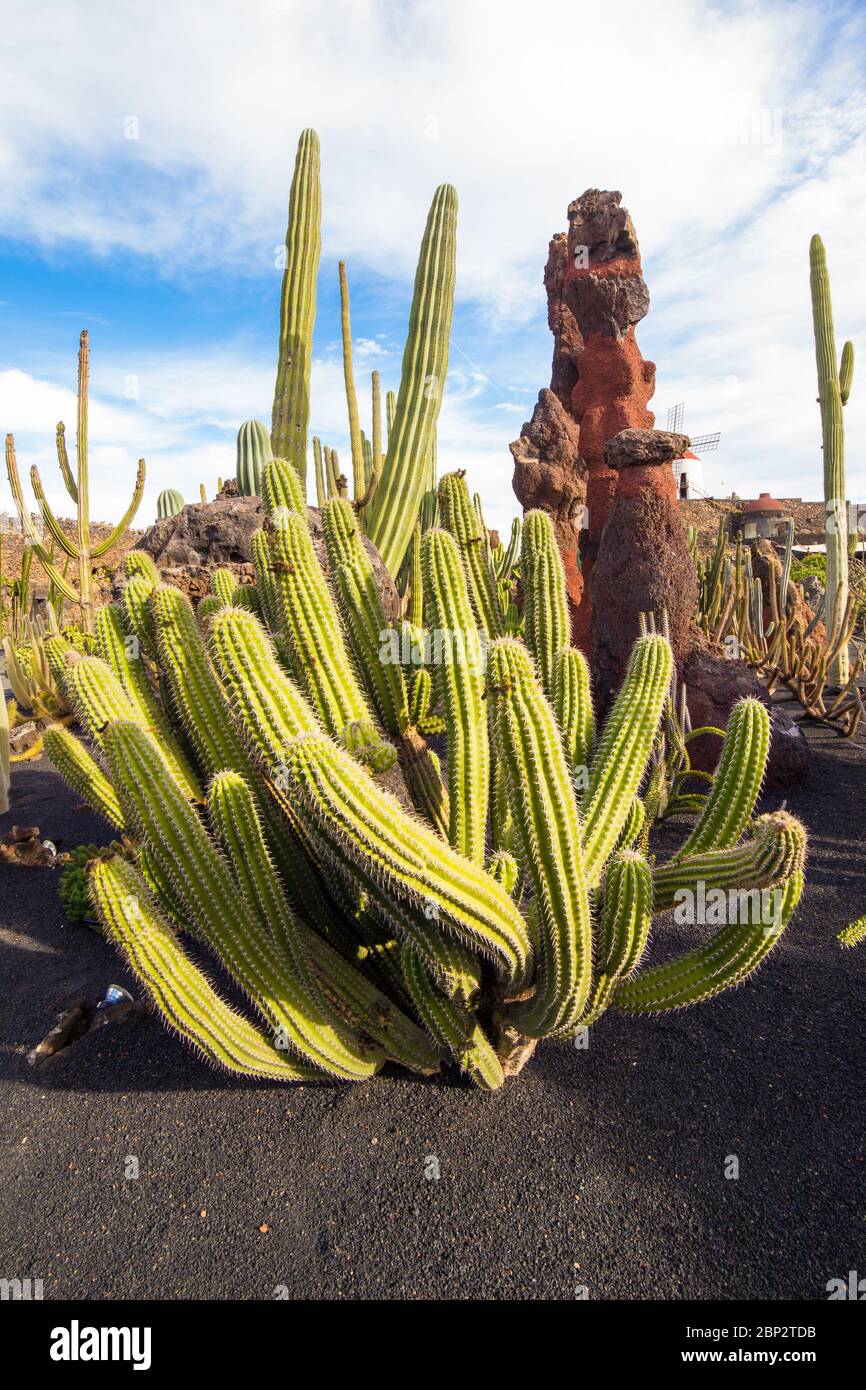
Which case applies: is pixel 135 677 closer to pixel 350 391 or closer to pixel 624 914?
pixel 624 914

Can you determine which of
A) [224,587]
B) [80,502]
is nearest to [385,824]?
[224,587]

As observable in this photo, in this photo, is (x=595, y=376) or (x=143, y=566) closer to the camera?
(x=143, y=566)

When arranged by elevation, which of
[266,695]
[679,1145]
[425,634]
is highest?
[425,634]

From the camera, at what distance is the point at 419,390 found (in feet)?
18.5

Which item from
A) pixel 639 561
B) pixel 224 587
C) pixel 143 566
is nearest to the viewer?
pixel 224 587

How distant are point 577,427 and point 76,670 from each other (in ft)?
35.4

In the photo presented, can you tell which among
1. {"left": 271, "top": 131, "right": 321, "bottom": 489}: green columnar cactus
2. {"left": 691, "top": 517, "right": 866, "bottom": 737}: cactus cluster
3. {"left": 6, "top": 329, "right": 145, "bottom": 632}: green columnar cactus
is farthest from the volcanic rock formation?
{"left": 6, "top": 329, "right": 145, "bottom": 632}: green columnar cactus

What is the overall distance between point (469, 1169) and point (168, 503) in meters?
10.5

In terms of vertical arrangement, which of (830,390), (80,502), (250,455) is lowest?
(80,502)

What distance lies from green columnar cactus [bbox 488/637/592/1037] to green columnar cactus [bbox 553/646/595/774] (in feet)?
2.35

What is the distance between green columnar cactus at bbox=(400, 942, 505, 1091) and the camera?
225cm
